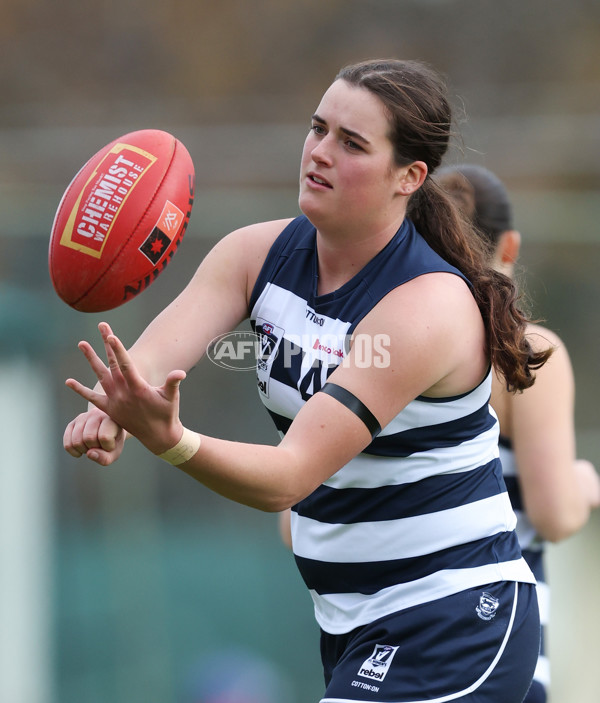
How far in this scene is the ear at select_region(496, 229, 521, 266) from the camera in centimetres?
305

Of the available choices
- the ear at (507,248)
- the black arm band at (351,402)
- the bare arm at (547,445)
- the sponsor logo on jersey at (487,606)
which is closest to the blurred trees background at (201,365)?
the ear at (507,248)

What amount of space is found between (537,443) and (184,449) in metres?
1.29

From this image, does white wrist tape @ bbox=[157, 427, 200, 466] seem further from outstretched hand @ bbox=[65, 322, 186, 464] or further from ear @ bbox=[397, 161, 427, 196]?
ear @ bbox=[397, 161, 427, 196]

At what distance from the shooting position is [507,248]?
10.2ft

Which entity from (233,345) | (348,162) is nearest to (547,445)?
(233,345)

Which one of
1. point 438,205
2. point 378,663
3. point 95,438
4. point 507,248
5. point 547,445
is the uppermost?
point 438,205

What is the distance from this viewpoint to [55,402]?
5086 mm

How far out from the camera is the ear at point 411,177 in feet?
7.55

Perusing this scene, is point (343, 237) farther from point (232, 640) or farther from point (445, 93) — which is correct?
point (232, 640)

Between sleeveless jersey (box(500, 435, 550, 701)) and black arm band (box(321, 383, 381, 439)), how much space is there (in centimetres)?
93

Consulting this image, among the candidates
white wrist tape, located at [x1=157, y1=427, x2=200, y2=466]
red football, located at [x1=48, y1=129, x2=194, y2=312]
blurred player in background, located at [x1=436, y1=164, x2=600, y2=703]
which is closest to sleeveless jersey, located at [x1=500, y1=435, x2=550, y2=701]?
blurred player in background, located at [x1=436, y1=164, x2=600, y2=703]

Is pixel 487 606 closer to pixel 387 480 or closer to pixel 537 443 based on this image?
pixel 387 480

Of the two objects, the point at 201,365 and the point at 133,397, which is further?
the point at 201,365

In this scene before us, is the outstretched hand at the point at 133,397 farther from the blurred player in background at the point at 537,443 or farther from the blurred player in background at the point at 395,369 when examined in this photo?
the blurred player in background at the point at 537,443
